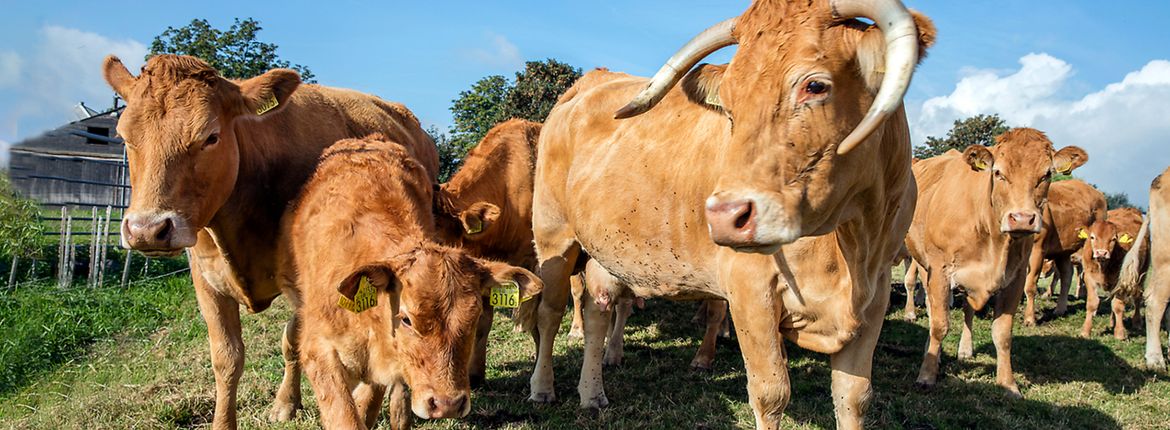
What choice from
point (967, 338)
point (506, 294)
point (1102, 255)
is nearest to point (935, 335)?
point (967, 338)

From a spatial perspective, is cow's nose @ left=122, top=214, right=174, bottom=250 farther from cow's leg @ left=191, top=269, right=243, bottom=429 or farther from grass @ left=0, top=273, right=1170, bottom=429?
grass @ left=0, top=273, right=1170, bottom=429

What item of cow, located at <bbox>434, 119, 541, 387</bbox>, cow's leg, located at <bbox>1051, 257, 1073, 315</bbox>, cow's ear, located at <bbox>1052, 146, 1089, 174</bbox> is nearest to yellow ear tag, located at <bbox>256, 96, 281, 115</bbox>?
cow, located at <bbox>434, 119, 541, 387</bbox>

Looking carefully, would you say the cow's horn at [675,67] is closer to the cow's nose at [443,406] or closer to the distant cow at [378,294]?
the distant cow at [378,294]

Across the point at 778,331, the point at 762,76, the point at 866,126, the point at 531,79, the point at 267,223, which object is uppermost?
the point at 531,79

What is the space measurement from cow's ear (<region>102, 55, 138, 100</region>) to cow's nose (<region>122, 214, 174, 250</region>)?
0.95 m

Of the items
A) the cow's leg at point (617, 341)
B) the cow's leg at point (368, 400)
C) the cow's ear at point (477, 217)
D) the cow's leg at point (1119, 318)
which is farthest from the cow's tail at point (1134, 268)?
the cow's leg at point (368, 400)

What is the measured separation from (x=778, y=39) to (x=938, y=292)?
19.1 feet

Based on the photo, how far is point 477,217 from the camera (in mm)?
5961

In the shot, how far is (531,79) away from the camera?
1641 cm

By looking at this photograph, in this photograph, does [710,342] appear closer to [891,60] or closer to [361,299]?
[361,299]

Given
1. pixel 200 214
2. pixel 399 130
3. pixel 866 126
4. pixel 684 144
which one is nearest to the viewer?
pixel 866 126

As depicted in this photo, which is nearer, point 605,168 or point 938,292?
point 605,168

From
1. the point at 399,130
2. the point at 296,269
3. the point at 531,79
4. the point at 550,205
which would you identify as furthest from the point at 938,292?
the point at 531,79

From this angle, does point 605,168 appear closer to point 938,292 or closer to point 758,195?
point 758,195
